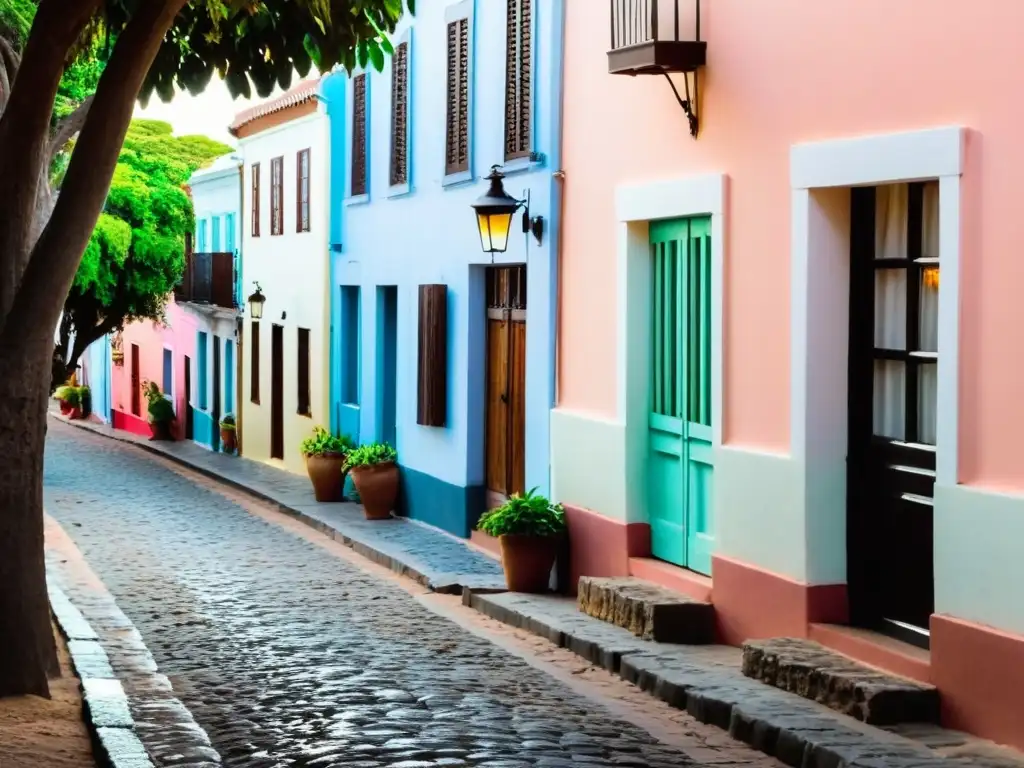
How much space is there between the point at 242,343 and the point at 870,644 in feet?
78.6

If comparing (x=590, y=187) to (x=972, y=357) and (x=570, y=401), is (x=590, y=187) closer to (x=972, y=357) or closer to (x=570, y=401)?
(x=570, y=401)

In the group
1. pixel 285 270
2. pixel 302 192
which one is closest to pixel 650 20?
pixel 302 192

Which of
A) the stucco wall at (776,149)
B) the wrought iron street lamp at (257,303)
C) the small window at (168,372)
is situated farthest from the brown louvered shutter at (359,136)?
the small window at (168,372)

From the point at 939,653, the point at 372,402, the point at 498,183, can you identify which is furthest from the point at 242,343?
the point at 939,653

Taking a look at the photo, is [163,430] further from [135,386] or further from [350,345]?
[350,345]

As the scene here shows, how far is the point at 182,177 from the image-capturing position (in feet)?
121

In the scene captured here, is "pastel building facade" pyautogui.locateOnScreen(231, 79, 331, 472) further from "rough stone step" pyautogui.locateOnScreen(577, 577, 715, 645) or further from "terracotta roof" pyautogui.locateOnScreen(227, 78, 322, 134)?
"rough stone step" pyautogui.locateOnScreen(577, 577, 715, 645)

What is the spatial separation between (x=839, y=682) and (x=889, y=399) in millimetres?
1695

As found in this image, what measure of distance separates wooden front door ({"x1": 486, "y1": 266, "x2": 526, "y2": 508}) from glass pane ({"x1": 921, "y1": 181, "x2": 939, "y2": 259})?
7.30m

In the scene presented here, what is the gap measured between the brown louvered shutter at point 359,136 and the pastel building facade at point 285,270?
1.50 meters

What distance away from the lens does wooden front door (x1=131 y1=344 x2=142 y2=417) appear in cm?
4594

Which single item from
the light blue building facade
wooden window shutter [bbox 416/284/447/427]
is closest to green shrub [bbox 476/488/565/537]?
the light blue building facade

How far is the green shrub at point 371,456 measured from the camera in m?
19.5

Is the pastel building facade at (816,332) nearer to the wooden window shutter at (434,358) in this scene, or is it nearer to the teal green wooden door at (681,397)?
the teal green wooden door at (681,397)
